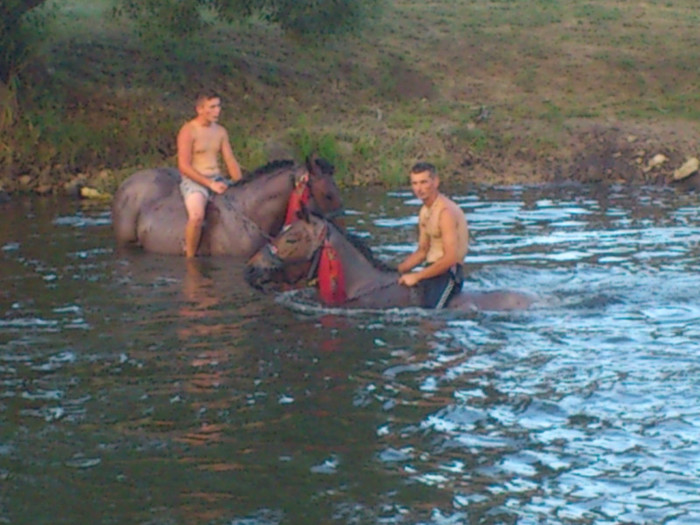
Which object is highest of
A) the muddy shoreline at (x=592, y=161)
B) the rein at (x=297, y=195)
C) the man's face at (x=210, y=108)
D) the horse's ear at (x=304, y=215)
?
the man's face at (x=210, y=108)

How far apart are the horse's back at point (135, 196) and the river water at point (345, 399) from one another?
3.52 feet

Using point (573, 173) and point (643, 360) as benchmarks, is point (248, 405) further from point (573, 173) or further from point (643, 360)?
point (573, 173)

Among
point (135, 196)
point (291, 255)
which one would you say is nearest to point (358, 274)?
point (291, 255)

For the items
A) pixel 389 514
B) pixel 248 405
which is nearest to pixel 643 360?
pixel 248 405

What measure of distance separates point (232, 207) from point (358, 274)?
3.58 m

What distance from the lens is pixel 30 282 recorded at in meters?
13.5

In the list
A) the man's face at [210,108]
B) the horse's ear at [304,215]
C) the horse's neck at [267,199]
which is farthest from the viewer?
the man's face at [210,108]

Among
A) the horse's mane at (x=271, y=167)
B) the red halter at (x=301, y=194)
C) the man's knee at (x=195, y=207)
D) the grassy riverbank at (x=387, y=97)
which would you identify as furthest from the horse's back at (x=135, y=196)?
the grassy riverbank at (x=387, y=97)

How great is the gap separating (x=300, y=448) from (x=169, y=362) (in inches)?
94.2

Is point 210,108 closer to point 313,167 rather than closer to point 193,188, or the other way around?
point 193,188

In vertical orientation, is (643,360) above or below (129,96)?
below

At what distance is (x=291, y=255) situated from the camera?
11.2 meters

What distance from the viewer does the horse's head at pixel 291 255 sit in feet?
36.8

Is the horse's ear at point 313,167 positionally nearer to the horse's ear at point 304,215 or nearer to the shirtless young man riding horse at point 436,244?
the horse's ear at point 304,215
